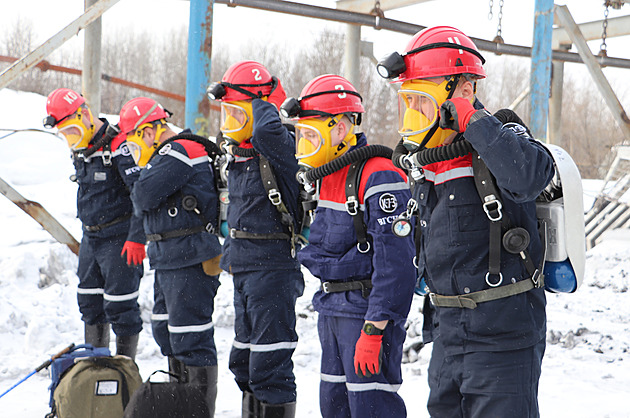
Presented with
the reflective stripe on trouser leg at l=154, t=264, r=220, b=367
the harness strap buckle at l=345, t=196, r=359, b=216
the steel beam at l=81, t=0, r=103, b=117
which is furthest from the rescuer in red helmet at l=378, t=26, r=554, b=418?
the steel beam at l=81, t=0, r=103, b=117

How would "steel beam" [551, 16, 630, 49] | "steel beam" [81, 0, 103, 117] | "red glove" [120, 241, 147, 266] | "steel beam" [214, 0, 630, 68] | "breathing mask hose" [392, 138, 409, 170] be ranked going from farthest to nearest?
"steel beam" [551, 16, 630, 49], "steel beam" [81, 0, 103, 117], "steel beam" [214, 0, 630, 68], "red glove" [120, 241, 147, 266], "breathing mask hose" [392, 138, 409, 170]

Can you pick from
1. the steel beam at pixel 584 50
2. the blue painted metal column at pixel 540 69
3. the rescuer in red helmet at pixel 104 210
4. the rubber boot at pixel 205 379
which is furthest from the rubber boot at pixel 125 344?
the steel beam at pixel 584 50

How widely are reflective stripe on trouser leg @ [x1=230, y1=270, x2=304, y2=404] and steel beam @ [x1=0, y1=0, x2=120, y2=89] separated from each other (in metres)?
3.92

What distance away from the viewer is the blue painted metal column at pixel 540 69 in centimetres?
736

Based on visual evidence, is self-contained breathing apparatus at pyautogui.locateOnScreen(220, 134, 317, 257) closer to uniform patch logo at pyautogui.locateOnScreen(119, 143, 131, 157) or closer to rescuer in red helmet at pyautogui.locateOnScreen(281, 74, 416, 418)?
rescuer in red helmet at pyautogui.locateOnScreen(281, 74, 416, 418)

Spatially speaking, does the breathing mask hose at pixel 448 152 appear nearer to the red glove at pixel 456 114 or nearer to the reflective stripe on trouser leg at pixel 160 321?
the red glove at pixel 456 114

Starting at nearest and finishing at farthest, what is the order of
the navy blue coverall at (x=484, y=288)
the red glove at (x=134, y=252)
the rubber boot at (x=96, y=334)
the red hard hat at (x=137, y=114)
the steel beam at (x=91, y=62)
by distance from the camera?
the navy blue coverall at (x=484, y=288) < the red hard hat at (x=137, y=114) < the red glove at (x=134, y=252) < the rubber boot at (x=96, y=334) < the steel beam at (x=91, y=62)

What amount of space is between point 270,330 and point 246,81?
171cm

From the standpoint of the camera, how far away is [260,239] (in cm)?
422

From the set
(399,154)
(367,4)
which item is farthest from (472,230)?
(367,4)

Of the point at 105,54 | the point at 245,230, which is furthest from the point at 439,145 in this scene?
the point at 105,54

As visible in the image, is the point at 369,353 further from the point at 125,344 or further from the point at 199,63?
the point at 199,63

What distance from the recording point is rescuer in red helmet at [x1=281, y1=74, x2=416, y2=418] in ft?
10.4

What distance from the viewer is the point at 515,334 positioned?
8.23 ft
